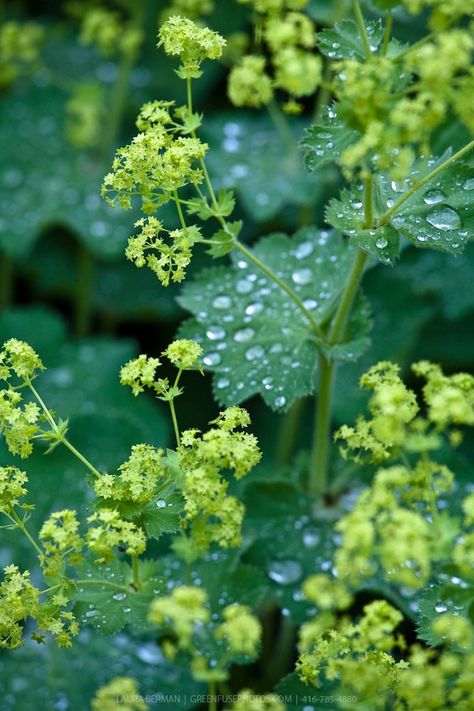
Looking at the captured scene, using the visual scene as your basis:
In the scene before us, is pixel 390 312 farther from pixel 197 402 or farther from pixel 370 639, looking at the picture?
pixel 370 639

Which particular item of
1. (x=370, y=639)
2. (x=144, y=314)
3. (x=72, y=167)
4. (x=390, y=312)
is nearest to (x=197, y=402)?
(x=144, y=314)

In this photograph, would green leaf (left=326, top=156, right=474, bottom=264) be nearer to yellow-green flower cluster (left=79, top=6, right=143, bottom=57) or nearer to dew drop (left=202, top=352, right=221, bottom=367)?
dew drop (left=202, top=352, right=221, bottom=367)

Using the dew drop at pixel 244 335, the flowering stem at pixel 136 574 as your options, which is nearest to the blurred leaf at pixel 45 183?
the dew drop at pixel 244 335

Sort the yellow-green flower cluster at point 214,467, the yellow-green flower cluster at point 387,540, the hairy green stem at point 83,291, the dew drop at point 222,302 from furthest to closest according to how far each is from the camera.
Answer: the hairy green stem at point 83,291, the dew drop at point 222,302, the yellow-green flower cluster at point 214,467, the yellow-green flower cluster at point 387,540

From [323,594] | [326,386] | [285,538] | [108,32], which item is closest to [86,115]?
[108,32]

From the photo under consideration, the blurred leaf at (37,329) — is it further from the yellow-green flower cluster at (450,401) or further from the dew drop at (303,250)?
the yellow-green flower cluster at (450,401)

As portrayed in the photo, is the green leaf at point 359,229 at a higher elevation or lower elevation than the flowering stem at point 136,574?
higher
